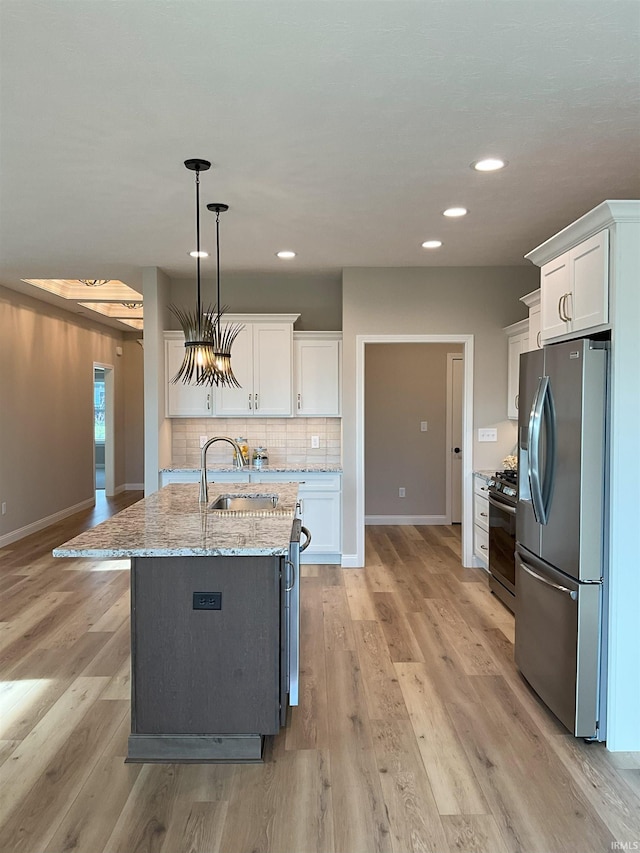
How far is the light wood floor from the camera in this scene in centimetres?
206

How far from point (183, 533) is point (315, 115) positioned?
1890 millimetres

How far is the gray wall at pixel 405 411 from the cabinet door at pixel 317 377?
163 cm

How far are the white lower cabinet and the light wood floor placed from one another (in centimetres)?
116

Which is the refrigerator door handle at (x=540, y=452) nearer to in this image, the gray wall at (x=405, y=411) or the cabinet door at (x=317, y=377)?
the cabinet door at (x=317, y=377)

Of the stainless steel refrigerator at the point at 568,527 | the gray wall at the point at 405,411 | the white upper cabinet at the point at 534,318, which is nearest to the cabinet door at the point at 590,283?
the stainless steel refrigerator at the point at 568,527

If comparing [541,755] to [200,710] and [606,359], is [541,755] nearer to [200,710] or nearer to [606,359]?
[200,710]

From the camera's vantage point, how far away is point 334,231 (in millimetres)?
4305

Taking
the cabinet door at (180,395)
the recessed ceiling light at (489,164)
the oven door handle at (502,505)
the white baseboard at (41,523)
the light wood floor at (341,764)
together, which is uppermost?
the recessed ceiling light at (489,164)

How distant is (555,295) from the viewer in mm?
3082

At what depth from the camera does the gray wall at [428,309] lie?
5.43m

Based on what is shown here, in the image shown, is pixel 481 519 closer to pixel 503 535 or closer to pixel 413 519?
pixel 503 535

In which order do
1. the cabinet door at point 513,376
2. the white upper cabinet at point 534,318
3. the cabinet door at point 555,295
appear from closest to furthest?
the cabinet door at point 555,295 < the white upper cabinet at point 534,318 < the cabinet door at point 513,376

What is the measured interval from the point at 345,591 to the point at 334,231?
2779 mm

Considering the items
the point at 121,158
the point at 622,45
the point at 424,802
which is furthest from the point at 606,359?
the point at 121,158
